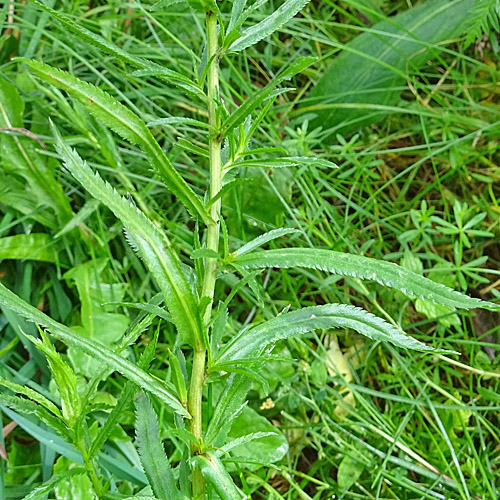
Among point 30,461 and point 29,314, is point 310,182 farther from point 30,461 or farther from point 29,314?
point 29,314

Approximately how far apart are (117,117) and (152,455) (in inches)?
14.2

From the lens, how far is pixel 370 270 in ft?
1.71

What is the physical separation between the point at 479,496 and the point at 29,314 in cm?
108

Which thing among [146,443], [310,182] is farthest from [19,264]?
[146,443]

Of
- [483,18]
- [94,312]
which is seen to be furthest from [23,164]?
[483,18]

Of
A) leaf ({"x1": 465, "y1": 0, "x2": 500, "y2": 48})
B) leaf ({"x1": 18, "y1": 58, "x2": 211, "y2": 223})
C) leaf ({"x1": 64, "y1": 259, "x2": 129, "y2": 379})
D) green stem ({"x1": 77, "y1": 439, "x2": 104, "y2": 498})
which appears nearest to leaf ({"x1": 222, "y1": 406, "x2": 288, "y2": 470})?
leaf ({"x1": 64, "y1": 259, "x2": 129, "y2": 379})

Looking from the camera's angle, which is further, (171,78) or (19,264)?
(19,264)

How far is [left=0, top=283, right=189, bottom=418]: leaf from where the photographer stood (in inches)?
19.1

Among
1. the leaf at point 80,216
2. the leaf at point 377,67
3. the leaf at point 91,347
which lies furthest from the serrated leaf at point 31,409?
the leaf at point 377,67

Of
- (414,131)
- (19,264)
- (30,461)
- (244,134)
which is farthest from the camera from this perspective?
(414,131)

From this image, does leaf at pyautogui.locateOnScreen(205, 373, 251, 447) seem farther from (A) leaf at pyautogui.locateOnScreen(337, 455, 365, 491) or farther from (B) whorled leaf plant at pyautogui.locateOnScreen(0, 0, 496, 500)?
(A) leaf at pyautogui.locateOnScreen(337, 455, 365, 491)

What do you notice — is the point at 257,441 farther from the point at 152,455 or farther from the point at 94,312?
the point at 152,455

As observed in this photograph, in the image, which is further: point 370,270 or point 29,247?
point 29,247

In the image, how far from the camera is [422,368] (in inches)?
52.7
